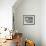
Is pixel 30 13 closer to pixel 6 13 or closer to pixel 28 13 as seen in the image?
pixel 28 13

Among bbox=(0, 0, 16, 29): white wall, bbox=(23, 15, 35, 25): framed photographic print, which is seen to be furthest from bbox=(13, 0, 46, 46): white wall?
bbox=(0, 0, 16, 29): white wall

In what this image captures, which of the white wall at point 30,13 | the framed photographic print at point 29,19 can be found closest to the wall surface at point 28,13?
the white wall at point 30,13

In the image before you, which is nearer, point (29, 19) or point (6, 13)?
point (6, 13)

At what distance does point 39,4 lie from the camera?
5.86m

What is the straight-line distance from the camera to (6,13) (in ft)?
14.3

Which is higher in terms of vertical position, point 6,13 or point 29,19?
point 6,13

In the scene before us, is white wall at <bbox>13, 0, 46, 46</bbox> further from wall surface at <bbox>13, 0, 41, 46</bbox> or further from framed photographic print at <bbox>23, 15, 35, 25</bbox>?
framed photographic print at <bbox>23, 15, 35, 25</bbox>

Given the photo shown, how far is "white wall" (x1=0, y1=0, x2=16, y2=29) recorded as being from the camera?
4.32 meters

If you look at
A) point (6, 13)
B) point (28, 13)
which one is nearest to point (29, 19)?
point (28, 13)

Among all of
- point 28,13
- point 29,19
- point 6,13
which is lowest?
point 29,19

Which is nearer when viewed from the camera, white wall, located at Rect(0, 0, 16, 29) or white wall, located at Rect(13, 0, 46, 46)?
white wall, located at Rect(0, 0, 16, 29)

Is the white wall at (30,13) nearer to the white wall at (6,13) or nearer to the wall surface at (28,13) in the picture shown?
the wall surface at (28,13)

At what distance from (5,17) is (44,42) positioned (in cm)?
223

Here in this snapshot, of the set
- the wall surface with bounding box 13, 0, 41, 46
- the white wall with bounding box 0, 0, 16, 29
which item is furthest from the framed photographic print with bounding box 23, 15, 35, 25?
the white wall with bounding box 0, 0, 16, 29
